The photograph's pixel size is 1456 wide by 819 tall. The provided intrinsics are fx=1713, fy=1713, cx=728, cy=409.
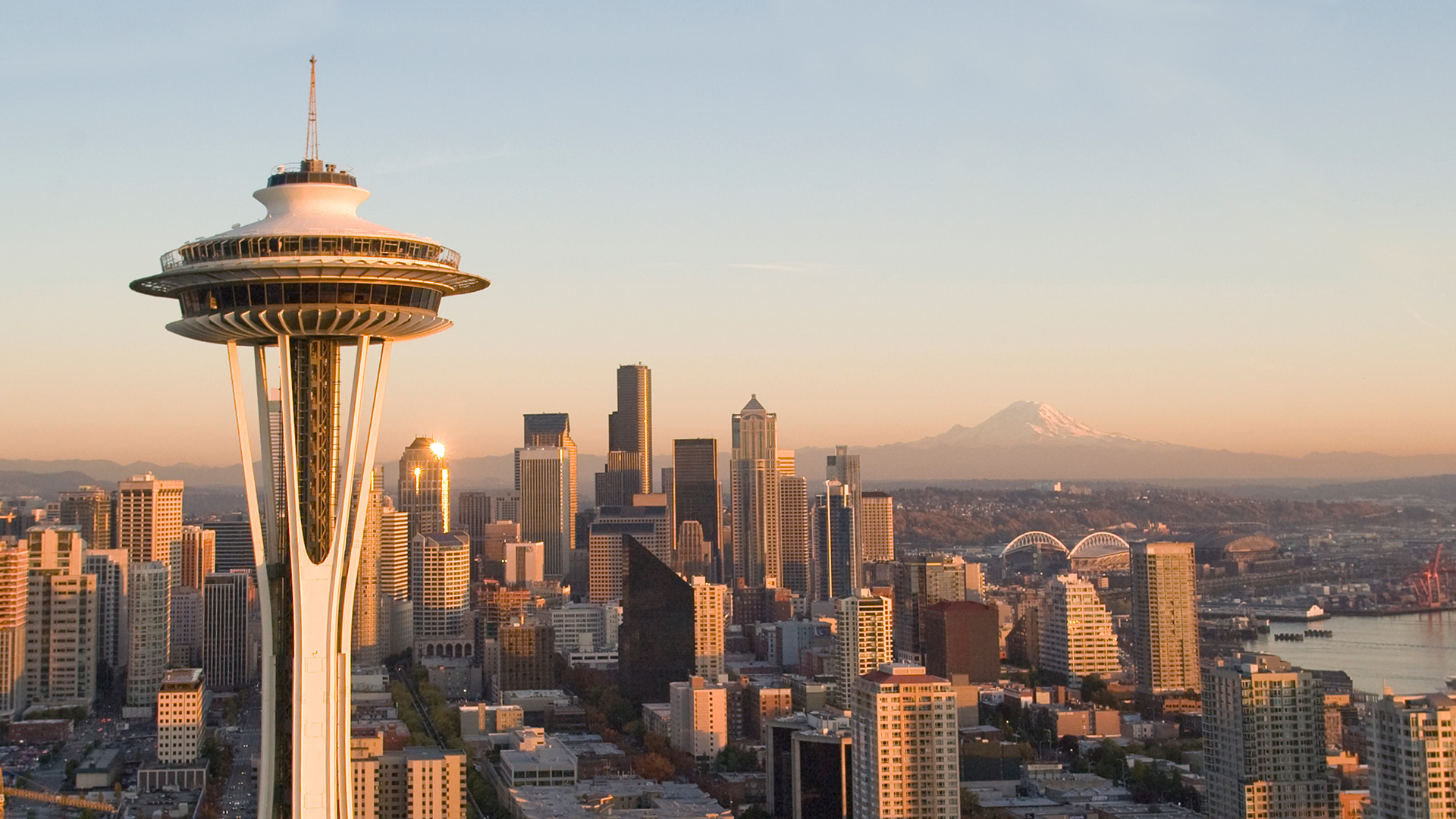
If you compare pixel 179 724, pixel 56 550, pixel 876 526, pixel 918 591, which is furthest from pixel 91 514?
pixel 876 526

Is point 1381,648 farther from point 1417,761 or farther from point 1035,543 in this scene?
point 1035,543

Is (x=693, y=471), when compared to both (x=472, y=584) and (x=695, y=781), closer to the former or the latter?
(x=472, y=584)

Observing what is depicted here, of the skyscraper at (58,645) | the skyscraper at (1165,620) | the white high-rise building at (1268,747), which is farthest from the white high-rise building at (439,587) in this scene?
the white high-rise building at (1268,747)

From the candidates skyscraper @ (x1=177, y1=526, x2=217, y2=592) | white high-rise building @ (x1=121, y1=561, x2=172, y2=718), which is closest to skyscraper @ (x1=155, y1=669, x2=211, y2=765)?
white high-rise building @ (x1=121, y1=561, x2=172, y2=718)

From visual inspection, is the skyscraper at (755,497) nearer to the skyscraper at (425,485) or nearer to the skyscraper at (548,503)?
the skyscraper at (548,503)

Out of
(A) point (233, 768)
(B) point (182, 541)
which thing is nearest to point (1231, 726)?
(A) point (233, 768)
